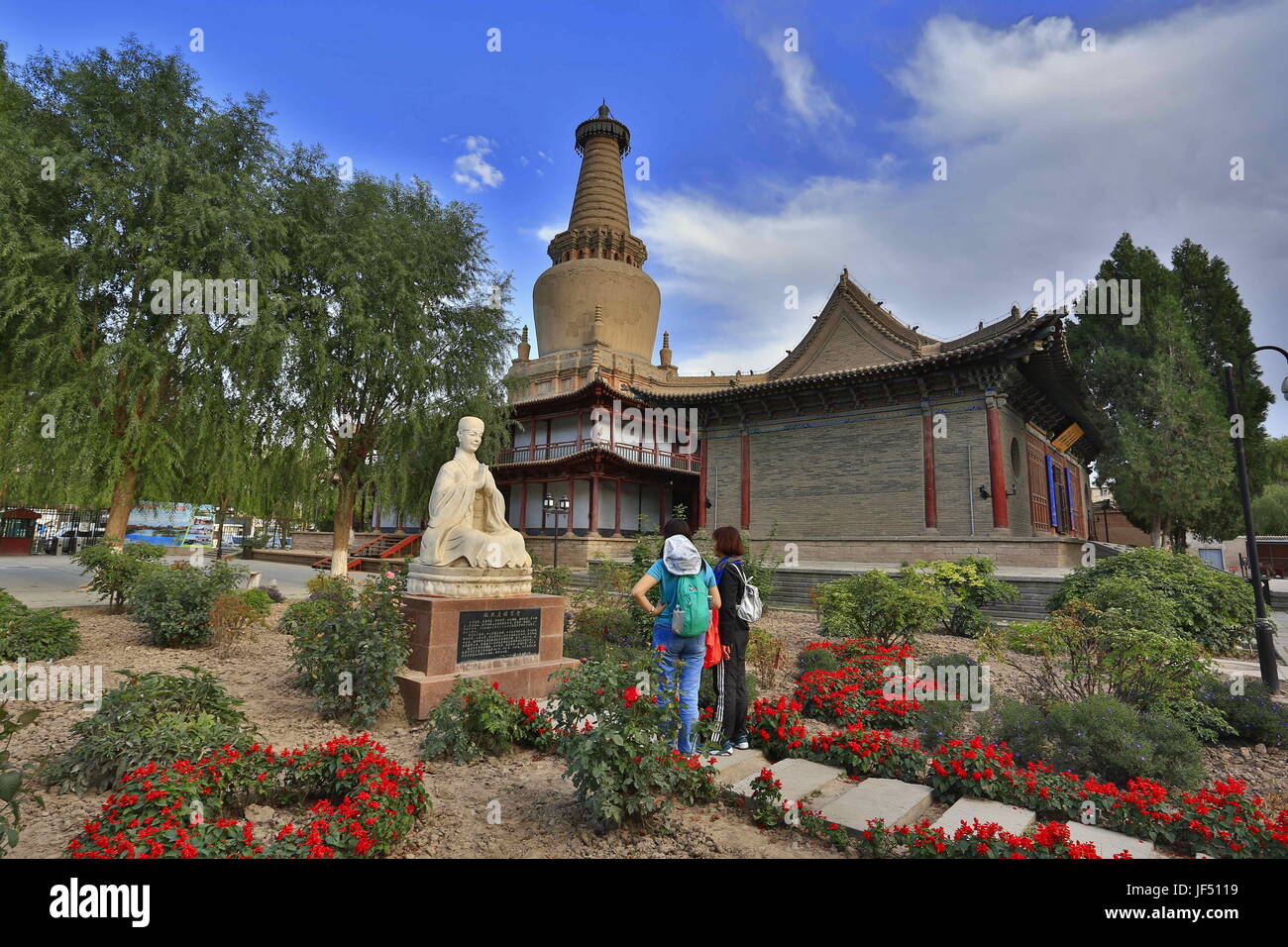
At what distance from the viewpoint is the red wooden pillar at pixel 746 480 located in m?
21.2

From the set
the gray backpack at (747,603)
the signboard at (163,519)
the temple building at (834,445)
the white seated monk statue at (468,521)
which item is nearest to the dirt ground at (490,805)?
the gray backpack at (747,603)

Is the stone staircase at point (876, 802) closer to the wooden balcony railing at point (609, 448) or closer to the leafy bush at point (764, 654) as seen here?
the leafy bush at point (764, 654)

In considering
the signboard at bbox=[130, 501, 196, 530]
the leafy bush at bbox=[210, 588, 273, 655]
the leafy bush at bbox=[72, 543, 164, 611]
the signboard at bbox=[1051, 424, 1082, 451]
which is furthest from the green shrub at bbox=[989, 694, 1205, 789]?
the signboard at bbox=[130, 501, 196, 530]

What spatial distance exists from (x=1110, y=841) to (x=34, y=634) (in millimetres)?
10177

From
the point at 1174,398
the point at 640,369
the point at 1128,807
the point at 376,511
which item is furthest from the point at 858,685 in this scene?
the point at 376,511

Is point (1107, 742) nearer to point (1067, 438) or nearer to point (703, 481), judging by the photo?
point (703, 481)

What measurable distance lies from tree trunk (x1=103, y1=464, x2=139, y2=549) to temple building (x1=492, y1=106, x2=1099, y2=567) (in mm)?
10623

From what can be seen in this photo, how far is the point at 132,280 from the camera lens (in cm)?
1232

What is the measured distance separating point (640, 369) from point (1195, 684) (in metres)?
29.5

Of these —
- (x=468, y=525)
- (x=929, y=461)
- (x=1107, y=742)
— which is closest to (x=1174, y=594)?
(x=1107, y=742)

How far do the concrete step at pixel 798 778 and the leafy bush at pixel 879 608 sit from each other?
4541 mm

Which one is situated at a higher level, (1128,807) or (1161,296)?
(1161,296)

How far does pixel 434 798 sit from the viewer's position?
12.6 ft

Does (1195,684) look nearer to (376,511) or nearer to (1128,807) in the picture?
(1128,807)
